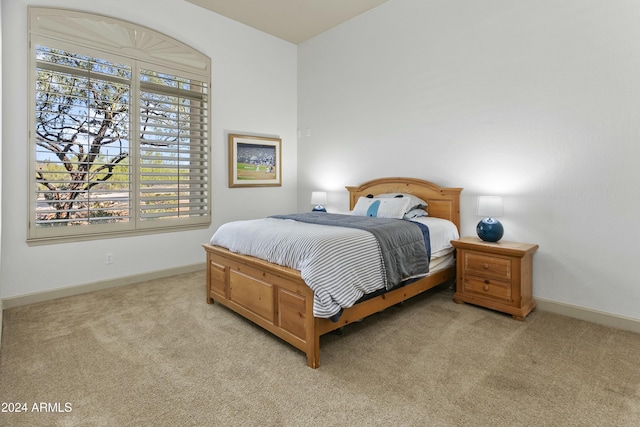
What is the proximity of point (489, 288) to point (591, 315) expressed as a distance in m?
0.81

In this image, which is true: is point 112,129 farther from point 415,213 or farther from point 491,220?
point 491,220

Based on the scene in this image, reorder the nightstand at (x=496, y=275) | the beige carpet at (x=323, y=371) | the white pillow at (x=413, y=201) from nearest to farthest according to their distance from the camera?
the beige carpet at (x=323, y=371)
the nightstand at (x=496, y=275)
the white pillow at (x=413, y=201)

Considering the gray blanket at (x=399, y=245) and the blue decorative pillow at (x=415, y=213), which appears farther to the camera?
the blue decorative pillow at (x=415, y=213)

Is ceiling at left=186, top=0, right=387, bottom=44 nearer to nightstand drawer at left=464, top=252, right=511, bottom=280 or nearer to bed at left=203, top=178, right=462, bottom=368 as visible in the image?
bed at left=203, top=178, right=462, bottom=368

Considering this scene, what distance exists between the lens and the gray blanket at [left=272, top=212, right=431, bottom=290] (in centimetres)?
Result: 264

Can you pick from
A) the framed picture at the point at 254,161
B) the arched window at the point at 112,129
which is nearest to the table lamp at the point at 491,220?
the framed picture at the point at 254,161

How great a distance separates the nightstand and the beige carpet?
4.6 inches

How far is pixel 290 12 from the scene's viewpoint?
177 inches

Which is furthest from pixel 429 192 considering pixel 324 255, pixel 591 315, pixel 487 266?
pixel 324 255

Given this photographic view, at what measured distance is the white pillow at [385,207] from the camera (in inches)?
142

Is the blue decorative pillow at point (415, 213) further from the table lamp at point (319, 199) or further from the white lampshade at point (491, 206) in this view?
the table lamp at point (319, 199)

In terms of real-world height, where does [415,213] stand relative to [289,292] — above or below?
above

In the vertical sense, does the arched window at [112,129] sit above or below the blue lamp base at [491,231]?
above

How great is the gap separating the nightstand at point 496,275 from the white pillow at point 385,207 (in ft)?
2.07
